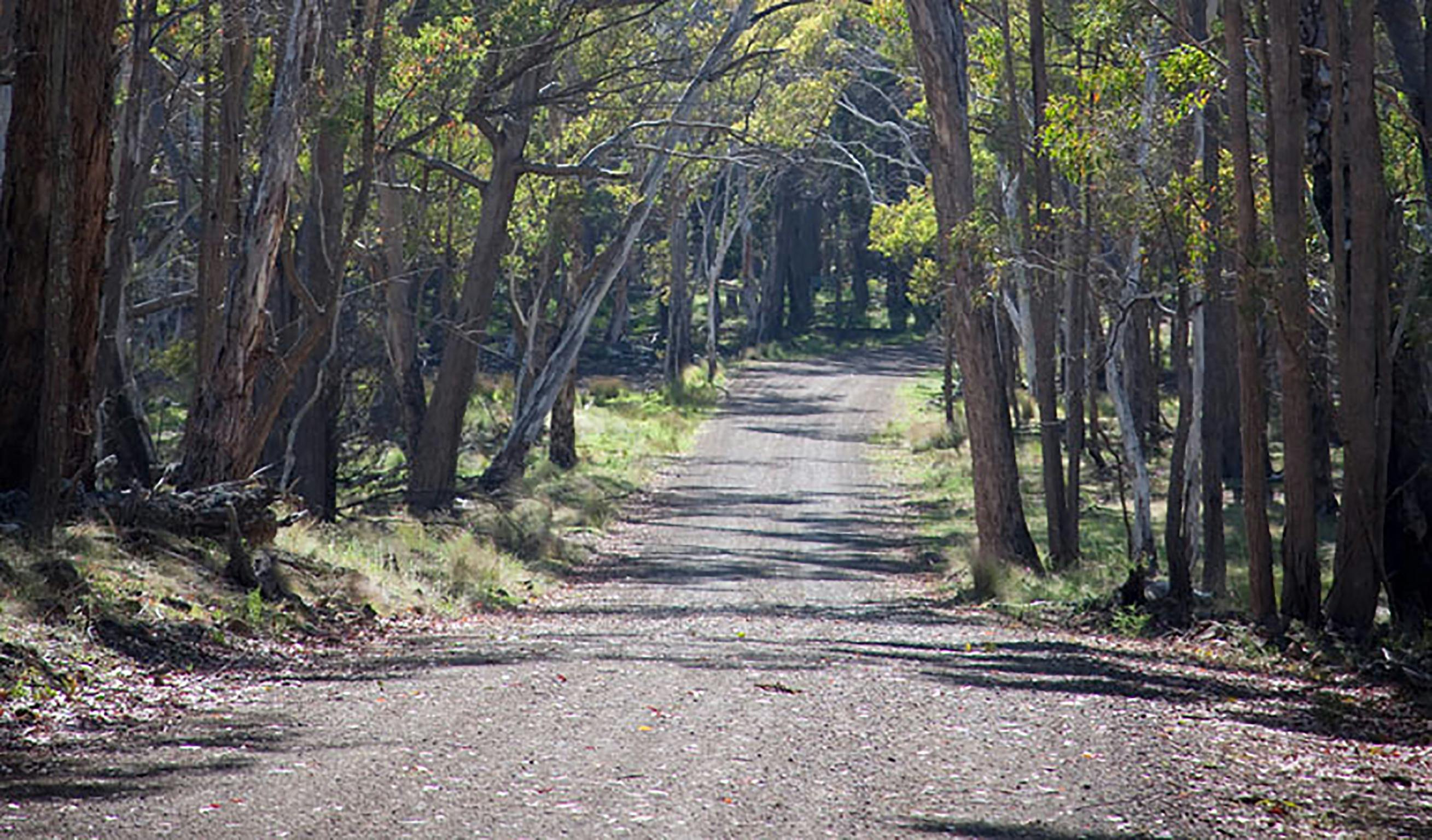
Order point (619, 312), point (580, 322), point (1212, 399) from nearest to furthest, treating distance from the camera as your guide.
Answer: point (1212, 399)
point (580, 322)
point (619, 312)

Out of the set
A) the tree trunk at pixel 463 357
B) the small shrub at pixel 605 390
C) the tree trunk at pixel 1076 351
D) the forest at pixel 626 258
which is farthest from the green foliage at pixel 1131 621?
the small shrub at pixel 605 390

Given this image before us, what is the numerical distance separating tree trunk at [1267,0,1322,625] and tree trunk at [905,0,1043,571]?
264 inches

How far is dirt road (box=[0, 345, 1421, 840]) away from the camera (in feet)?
21.7

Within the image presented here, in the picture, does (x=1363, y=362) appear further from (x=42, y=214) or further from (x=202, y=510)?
(x=42, y=214)

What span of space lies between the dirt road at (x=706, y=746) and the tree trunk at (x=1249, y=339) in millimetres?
1824

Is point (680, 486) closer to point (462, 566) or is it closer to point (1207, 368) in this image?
point (1207, 368)

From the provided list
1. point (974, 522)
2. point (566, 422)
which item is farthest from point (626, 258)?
point (974, 522)

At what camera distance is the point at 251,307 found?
16.7 metres

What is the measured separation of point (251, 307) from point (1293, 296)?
→ 30.6ft

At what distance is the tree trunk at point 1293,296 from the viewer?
14438 millimetres

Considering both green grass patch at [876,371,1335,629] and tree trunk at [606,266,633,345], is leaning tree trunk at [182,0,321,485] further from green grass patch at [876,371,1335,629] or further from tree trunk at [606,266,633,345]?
tree trunk at [606,266,633,345]

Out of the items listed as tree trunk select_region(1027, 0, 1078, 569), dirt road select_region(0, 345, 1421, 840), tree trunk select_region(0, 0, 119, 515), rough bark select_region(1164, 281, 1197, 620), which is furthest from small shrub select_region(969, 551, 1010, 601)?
tree trunk select_region(0, 0, 119, 515)

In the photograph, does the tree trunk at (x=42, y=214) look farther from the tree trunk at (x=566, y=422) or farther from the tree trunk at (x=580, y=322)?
the tree trunk at (x=566, y=422)

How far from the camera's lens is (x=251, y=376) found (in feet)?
55.1
